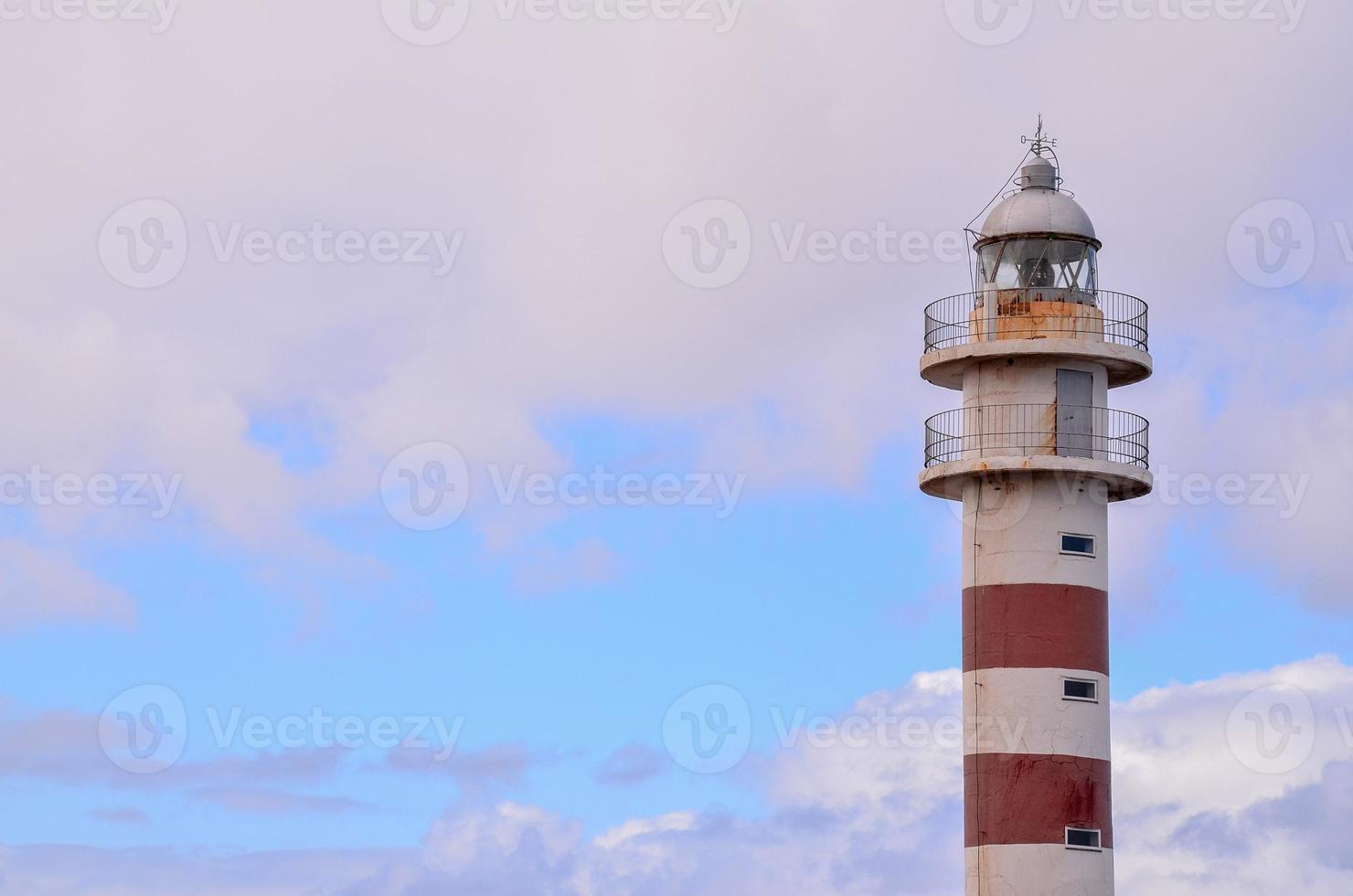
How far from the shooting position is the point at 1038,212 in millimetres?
62375

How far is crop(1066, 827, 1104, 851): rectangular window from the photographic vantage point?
5944cm

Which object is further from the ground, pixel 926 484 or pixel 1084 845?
pixel 926 484

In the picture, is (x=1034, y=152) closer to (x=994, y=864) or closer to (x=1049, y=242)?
(x=1049, y=242)

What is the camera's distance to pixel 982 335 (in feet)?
203

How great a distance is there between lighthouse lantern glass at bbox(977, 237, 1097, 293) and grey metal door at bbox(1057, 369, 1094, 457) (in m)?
2.18

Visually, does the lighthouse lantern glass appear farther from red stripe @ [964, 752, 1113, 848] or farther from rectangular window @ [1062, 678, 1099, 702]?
red stripe @ [964, 752, 1113, 848]

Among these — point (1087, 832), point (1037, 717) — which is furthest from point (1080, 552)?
point (1087, 832)

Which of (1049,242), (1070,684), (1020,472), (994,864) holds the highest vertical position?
(1049,242)

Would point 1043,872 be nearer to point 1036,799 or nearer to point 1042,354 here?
point 1036,799

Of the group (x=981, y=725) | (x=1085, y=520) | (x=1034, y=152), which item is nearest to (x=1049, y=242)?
(x=1034, y=152)

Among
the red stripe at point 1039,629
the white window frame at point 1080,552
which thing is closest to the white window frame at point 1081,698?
the red stripe at point 1039,629

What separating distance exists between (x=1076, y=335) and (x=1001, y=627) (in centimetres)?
647

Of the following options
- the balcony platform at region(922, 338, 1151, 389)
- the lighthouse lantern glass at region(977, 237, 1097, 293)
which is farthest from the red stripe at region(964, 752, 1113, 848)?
the lighthouse lantern glass at region(977, 237, 1097, 293)

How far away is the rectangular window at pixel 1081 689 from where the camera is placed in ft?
197
